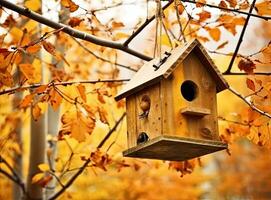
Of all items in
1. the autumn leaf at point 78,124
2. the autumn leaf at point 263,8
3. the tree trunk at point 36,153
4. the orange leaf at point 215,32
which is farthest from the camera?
the tree trunk at point 36,153

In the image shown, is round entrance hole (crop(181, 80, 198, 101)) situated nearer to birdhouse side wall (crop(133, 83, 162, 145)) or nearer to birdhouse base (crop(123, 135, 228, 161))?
birdhouse side wall (crop(133, 83, 162, 145))

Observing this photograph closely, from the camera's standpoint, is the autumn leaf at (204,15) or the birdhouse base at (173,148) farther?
the autumn leaf at (204,15)

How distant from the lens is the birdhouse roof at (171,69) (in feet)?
9.89

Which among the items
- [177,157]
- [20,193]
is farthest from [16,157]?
[177,157]

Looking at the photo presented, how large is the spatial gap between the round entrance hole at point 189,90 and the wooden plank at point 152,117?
0.22m

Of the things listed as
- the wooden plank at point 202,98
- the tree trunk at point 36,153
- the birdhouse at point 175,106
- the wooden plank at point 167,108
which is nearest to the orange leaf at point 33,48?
the birdhouse at point 175,106

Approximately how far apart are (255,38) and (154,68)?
43.3 ft

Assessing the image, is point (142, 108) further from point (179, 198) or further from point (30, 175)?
point (179, 198)

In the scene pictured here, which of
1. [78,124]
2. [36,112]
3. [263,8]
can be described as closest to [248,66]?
[263,8]

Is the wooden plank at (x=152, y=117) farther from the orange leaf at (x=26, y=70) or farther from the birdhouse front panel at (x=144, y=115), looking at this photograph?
the orange leaf at (x=26, y=70)

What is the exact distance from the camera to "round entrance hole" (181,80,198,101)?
3236 millimetres

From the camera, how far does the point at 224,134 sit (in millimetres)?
4219

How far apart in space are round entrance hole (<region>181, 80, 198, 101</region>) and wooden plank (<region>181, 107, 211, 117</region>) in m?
0.14

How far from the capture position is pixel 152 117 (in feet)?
10.2
